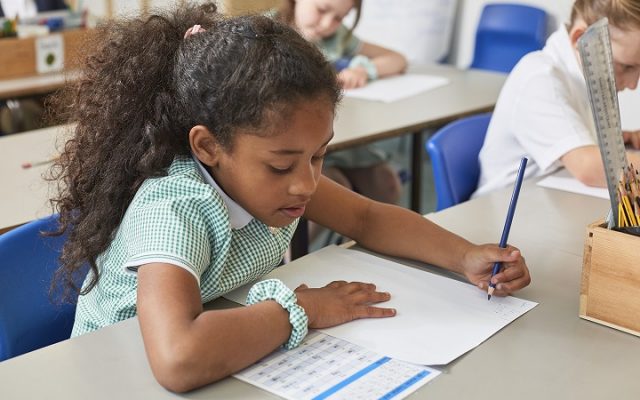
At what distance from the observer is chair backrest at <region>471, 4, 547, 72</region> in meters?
4.09

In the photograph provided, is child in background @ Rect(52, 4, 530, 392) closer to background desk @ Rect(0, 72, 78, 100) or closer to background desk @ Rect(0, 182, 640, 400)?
background desk @ Rect(0, 182, 640, 400)

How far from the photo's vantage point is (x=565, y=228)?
1.52 meters

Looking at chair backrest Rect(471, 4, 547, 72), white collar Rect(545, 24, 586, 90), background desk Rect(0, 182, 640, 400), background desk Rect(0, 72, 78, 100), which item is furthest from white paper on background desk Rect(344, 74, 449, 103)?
background desk Rect(0, 182, 640, 400)

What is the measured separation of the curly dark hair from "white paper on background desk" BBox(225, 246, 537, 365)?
231mm

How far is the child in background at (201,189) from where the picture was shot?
1.01 m

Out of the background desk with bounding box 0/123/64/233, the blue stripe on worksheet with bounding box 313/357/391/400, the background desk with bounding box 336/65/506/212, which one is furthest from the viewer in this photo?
the background desk with bounding box 336/65/506/212

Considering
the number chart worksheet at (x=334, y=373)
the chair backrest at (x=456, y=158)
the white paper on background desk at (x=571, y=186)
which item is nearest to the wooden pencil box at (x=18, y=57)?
the chair backrest at (x=456, y=158)

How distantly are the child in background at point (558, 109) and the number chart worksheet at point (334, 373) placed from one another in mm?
923

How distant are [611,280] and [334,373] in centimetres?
40

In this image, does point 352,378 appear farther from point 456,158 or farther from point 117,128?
point 456,158

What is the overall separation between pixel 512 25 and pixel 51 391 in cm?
362

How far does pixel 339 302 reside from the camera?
1.13 m

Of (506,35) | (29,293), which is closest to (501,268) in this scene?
(29,293)

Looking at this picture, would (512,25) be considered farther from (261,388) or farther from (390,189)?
(261,388)
